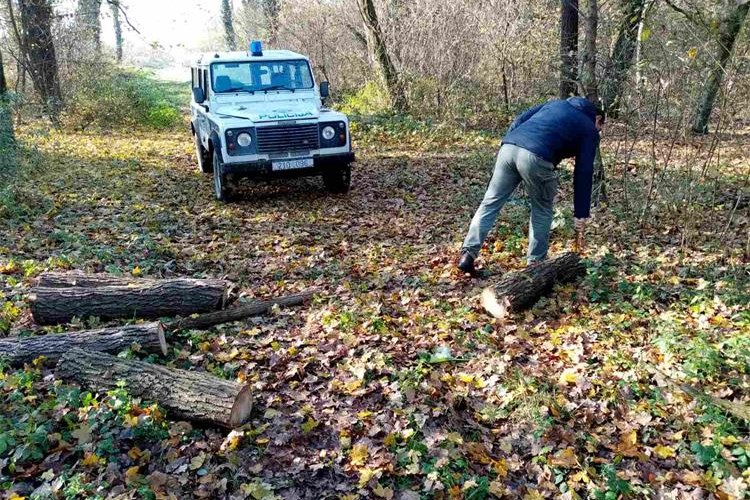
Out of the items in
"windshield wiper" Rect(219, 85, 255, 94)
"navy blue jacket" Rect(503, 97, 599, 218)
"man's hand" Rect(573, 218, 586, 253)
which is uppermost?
"windshield wiper" Rect(219, 85, 255, 94)

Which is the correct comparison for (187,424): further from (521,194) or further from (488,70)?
(488,70)

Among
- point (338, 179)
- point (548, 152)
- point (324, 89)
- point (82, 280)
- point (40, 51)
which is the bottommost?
point (82, 280)

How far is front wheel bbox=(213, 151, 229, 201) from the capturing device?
809 centimetres

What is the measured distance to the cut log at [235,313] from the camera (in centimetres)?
473

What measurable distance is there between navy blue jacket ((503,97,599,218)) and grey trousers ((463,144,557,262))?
108 millimetres

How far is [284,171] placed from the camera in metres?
8.02

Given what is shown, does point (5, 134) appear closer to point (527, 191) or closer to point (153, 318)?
point (153, 318)

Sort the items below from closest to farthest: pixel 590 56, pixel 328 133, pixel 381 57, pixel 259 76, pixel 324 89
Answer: pixel 590 56 < pixel 328 133 < pixel 324 89 < pixel 259 76 < pixel 381 57

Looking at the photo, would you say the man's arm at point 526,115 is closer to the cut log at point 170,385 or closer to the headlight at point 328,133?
the cut log at point 170,385

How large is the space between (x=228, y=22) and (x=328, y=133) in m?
27.6

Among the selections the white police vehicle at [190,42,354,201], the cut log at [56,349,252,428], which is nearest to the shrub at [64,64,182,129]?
the white police vehicle at [190,42,354,201]

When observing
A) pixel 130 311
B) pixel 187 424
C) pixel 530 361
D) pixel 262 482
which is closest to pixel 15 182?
pixel 130 311

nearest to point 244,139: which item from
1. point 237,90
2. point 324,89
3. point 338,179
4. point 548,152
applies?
point 237,90

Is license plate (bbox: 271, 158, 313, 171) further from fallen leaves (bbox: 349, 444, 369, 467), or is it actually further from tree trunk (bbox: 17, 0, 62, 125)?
tree trunk (bbox: 17, 0, 62, 125)
